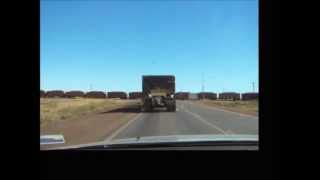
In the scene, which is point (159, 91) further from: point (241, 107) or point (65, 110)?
point (241, 107)

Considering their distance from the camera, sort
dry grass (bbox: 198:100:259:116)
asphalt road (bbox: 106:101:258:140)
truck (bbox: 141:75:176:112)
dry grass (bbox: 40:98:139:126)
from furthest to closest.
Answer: dry grass (bbox: 198:100:259:116) → truck (bbox: 141:75:176:112) → dry grass (bbox: 40:98:139:126) → asphalt road (bbox: 106:101:258:140)

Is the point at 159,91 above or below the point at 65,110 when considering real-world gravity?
above

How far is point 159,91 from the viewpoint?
56875 mm

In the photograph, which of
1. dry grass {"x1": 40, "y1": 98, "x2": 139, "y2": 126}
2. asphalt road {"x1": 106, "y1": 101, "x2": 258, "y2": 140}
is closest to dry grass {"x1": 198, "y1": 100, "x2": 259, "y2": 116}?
dry grass {"x1": 40, "y1": 98, "x2": 139, "y2": 126}

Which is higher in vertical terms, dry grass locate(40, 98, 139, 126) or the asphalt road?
dry grass locate(40, 98, 139, 126)

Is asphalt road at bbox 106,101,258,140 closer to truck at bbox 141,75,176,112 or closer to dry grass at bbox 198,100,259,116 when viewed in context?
dry grass at bbox 198,100,259,116

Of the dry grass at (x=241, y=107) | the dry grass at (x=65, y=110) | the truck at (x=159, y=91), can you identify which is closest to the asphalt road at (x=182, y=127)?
the dry grass at (x=65, y=110)

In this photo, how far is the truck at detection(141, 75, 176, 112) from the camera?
56.8 meters

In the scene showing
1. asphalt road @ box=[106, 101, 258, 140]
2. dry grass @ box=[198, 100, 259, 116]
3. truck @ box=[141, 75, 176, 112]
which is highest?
truck @ box=[141, 75, 176, 112]

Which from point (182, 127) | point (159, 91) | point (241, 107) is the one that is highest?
point (159, 91)

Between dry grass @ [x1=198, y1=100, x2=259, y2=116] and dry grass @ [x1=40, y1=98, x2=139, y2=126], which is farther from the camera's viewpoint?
dry grass @ [x1=198, y1=100, x2=259, y2=116]

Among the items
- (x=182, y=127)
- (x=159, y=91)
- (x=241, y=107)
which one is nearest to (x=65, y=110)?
(x=159, y=91)
